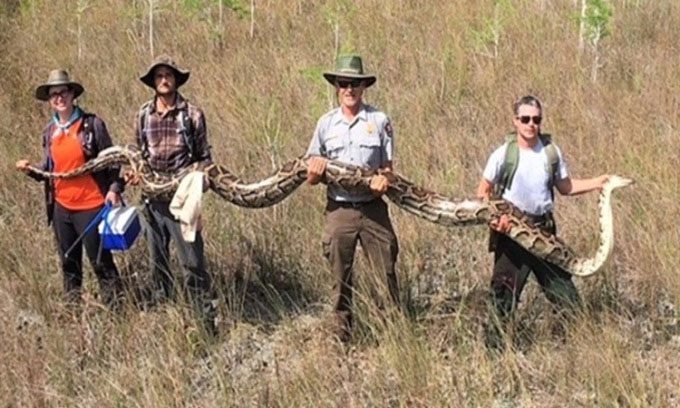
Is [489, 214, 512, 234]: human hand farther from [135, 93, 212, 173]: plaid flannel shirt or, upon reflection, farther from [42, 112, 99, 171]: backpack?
[42, 112, 99, 171]: backpack

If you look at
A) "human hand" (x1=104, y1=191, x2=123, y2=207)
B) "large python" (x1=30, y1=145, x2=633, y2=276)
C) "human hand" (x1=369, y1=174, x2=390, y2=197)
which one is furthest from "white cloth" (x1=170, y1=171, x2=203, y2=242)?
"human hand" (x1=369, y1=174, x2=390, y2=197)

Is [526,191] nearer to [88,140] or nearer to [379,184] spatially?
[379,184]

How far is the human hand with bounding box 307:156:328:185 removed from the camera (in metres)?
4.71

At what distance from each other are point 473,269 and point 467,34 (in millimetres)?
5199

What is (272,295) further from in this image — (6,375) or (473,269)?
(6,375)

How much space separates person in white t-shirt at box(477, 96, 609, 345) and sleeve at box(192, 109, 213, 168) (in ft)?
6.13

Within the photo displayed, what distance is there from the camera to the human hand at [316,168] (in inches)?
185

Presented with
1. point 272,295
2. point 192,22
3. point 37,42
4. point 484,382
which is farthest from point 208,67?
point 484,382

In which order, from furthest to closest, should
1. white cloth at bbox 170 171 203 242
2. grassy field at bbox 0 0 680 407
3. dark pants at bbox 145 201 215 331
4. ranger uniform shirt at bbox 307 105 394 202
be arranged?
dark pants at bbox 145 201 215 331, white cloth at bbox 170 171 203 242, ranger uniform shirt at bbox 307 105 394 202, grassy field at bbox 0 0 680 407

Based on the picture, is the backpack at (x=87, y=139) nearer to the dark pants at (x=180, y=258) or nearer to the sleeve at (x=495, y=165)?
the dark pants at (x=180, y=258)

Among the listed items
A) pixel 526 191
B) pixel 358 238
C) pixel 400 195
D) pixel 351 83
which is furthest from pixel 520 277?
pixel 351 83

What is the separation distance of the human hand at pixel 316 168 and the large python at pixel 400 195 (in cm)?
5

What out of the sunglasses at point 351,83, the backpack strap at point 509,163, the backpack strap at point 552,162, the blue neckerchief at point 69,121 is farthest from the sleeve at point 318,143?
the blue neckerchief at point 69,121

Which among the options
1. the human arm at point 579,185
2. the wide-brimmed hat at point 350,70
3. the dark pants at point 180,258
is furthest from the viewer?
the dark pants at point 180,258
